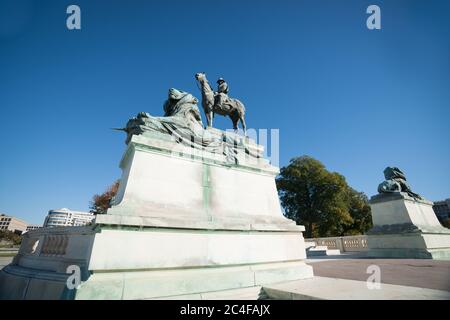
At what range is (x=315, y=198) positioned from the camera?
102 feet

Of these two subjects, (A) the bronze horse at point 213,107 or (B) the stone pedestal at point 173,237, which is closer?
(B) the stone pedestal at point 173,237

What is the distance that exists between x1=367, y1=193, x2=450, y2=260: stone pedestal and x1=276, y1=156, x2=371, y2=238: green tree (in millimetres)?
18319

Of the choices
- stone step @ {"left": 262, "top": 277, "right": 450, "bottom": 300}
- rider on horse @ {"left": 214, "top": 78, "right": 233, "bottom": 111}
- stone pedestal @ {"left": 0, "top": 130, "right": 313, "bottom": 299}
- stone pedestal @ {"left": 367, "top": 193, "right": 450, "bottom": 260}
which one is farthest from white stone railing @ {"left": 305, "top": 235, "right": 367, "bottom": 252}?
rider on horse @ {"left": 214, "top": 78, "right": 233, "bottom": 111}

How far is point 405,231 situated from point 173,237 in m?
11.3

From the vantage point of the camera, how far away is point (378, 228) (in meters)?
11.5

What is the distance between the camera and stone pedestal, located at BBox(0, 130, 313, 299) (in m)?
3.46

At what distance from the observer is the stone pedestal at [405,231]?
9.79 metres

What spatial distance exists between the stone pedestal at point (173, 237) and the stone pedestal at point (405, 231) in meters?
7.97

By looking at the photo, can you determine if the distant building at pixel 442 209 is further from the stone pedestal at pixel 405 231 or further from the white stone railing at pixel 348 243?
the stone pedestal at pixel 405 231

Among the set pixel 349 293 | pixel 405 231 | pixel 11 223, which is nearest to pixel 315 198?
pixel 405 231

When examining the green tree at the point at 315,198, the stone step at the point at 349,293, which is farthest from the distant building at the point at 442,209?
the stone step at the point at 349,293
